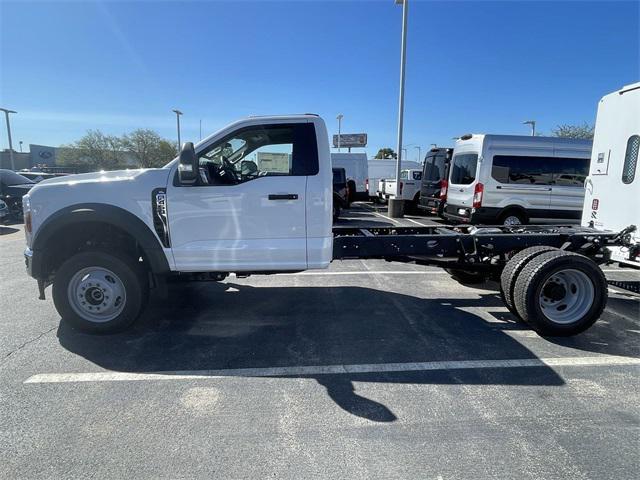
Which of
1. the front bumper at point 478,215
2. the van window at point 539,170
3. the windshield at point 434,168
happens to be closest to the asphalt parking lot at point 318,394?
the front bumper at point 478,215

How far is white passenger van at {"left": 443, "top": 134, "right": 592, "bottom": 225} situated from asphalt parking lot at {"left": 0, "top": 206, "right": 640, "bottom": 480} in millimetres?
5824

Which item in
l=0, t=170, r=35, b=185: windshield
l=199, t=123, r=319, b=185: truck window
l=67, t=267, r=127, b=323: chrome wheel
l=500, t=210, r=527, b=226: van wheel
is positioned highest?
l=199, t=123, r=319, b=185: truck window

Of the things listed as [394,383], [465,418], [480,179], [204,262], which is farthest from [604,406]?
[480,179]

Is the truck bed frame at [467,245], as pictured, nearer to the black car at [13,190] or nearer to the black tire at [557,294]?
the black tire at [557,294]

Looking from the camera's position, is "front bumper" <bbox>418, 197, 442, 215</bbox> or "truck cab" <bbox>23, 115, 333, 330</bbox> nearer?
"truck cab" <bbox>23, 115, 333, 330</bbox>

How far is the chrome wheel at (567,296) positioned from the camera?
4336 millimetres

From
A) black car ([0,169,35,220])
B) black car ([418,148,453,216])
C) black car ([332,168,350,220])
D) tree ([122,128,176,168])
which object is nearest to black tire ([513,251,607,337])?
black car ([418,148,453,216])

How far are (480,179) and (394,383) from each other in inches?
343

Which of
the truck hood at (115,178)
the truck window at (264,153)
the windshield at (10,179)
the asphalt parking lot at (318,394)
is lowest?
the asphalt parking lot at (318,394)

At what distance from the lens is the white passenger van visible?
34.7ft

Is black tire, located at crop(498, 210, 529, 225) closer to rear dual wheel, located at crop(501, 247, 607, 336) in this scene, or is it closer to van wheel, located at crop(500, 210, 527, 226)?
van wheel, located at crop(500, 210, 527, 226)

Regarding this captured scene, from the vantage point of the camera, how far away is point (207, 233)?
4.17 m

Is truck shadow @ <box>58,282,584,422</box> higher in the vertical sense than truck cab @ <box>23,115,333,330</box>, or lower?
lower

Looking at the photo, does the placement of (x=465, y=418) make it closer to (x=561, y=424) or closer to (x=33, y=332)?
(x=561, y=424)
